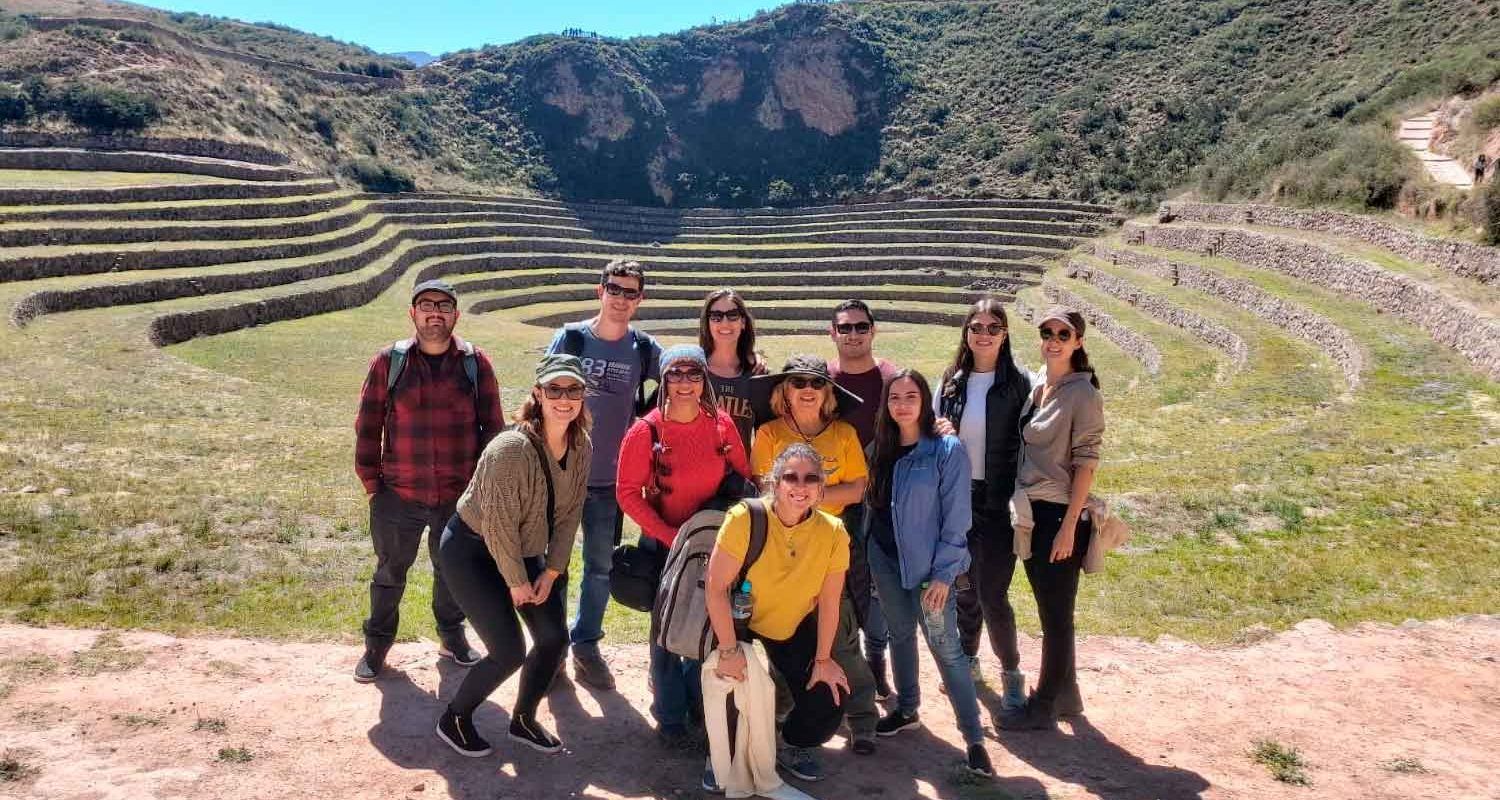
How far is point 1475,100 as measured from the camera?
22938 mm

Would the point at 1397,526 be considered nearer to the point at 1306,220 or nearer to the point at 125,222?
the point at 1306,220

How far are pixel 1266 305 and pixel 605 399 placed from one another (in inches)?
725

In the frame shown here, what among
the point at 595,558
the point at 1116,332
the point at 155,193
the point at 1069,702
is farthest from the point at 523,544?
the point at 155,193

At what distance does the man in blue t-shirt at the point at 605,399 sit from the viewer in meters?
4.99

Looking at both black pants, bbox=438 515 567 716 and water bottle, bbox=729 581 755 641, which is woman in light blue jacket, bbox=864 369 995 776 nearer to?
water bottle, bbox=729 581 755 641

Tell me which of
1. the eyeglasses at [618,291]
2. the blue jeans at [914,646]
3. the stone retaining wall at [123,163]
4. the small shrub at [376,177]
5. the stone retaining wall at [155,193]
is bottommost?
the blue jeans at [914,646]

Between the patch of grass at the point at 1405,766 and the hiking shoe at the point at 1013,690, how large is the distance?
1.64m

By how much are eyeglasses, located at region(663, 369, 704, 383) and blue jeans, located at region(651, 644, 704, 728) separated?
1.26 m

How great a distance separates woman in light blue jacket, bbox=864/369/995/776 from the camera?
14.0ft

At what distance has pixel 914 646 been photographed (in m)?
4.61

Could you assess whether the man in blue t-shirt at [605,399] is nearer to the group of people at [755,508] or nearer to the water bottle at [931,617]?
the group of people at [755,508]

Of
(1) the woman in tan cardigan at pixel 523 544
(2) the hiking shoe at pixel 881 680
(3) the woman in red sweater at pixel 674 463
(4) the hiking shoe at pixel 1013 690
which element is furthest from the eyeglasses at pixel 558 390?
(4) the hiking shoe at pixel 1013 690

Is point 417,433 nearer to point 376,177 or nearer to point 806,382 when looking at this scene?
point 806,382

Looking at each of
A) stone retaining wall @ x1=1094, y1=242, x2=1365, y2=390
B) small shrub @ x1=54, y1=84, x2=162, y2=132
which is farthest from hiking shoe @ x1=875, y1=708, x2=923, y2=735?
small shrub @ x1=54, y1=84, x2=162, y2=132
